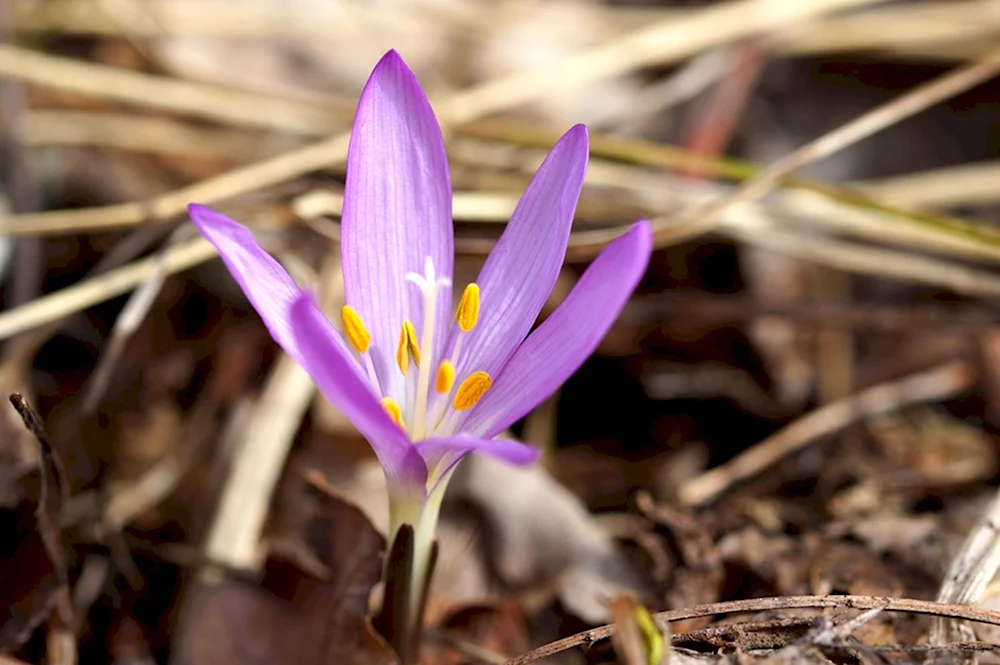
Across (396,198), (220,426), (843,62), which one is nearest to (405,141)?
(396,198)

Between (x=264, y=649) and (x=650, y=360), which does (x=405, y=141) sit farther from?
(x=650, y=360)

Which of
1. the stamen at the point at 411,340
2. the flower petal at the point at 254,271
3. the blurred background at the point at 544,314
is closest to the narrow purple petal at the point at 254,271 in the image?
the flower petal at the point at 254,271

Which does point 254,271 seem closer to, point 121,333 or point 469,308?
point 469,308

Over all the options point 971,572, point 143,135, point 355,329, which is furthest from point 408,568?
point 143,135

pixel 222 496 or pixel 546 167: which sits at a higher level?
pixel 546 167

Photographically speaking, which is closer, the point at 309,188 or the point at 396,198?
the point at 396,198

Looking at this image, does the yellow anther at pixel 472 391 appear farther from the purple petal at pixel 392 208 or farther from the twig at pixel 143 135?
the twig at pixel 143 135
